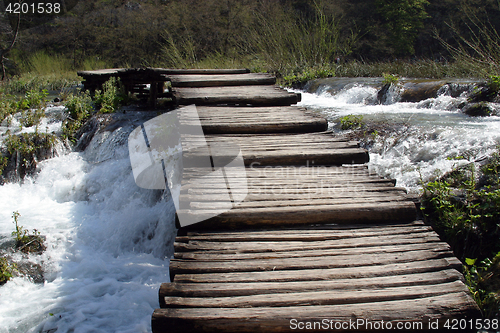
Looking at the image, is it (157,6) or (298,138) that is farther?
(157,6)

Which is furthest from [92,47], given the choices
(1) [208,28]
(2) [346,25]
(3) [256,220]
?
(3) [256,220]


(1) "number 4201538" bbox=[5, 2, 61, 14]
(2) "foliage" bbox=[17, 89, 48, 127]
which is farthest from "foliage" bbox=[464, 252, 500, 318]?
(1) "number 4201538" bbox=[5, 2, 61, 14]

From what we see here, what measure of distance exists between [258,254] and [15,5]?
18.9 meters

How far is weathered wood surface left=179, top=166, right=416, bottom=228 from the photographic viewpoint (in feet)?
7.53

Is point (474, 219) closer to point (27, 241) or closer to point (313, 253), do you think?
point (313, 253)

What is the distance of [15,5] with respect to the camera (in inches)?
615

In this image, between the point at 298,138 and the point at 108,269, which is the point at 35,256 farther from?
the point at 298,138

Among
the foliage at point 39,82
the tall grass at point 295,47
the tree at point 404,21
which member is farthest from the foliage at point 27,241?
the tree at point 404,21

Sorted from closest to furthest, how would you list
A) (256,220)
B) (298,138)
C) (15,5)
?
1. (256,220)
2. (298,138)
3. (15,5)

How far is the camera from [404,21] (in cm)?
1773

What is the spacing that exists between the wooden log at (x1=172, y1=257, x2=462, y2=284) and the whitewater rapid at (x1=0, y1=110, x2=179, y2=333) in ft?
4.81

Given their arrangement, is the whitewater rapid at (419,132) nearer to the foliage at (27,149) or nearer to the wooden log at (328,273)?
the wooden log at (328,273)

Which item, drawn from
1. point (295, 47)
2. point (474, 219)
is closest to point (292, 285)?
point (474, 219)

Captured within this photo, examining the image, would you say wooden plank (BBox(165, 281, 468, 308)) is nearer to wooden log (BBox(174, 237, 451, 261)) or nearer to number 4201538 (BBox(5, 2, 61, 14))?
wooden log (BBox(174, 237, 451, 261))
